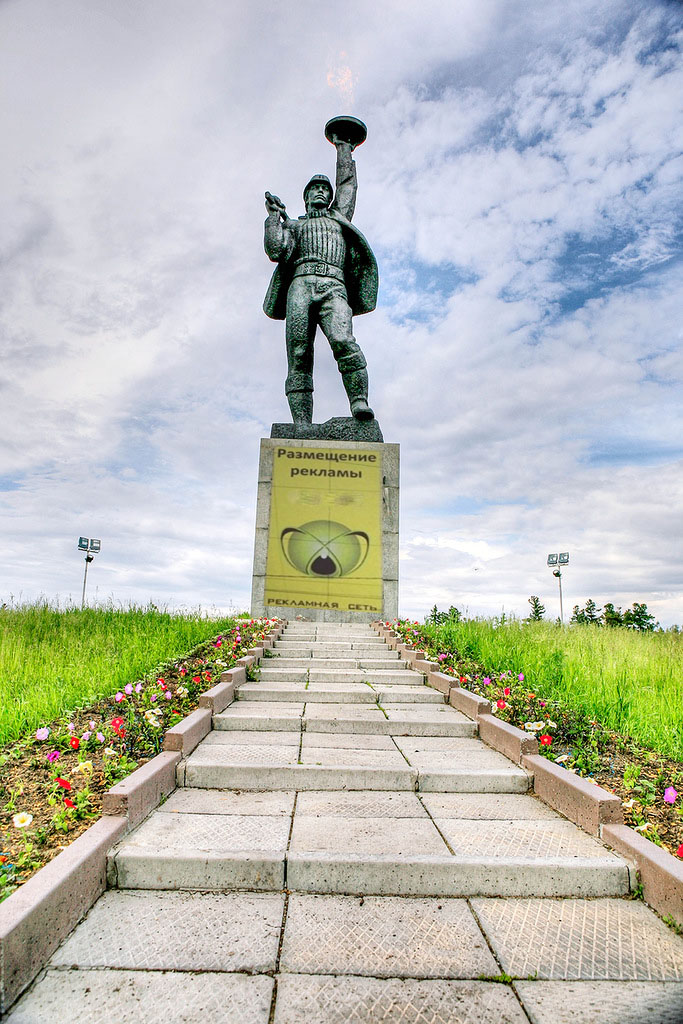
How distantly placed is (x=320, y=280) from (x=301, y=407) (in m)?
2.38

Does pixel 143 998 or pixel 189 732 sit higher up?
pixel 189 732

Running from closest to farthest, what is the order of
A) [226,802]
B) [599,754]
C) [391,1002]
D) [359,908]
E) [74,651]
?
1. [391,1002]
2. [359,908]
3. [226,802]
4. [599,754]
5. [74,651]

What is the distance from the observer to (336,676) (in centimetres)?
612

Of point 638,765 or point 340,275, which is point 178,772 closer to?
point 638,765

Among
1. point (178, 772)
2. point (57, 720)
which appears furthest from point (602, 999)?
point (57, 720)

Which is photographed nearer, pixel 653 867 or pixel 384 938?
pixel 384 938

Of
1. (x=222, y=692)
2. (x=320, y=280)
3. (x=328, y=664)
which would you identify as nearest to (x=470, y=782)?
(x=222, y=692)

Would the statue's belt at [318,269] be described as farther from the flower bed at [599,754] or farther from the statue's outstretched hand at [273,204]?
the flower bed at [599,754]

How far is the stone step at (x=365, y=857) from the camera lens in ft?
8.71

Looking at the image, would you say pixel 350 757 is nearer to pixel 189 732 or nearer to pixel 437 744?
pixel 437 744

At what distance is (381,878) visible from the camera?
2.66 m

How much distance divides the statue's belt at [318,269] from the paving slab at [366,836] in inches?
408

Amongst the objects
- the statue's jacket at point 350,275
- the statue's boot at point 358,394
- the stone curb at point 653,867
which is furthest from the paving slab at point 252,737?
the statue's jacket at point 350,275

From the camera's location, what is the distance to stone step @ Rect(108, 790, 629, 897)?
266cm
